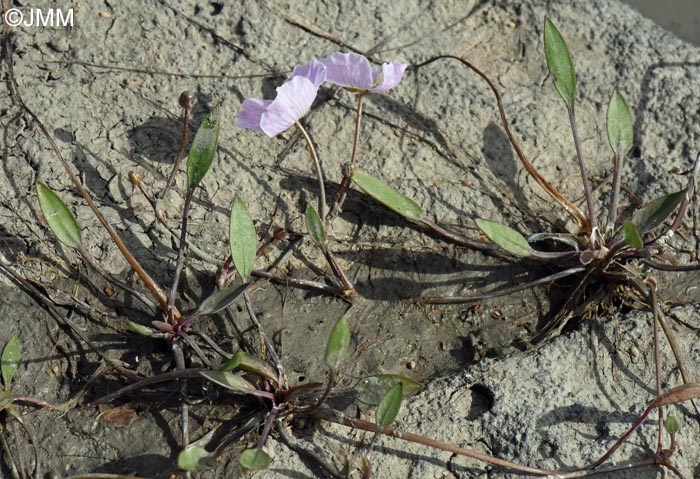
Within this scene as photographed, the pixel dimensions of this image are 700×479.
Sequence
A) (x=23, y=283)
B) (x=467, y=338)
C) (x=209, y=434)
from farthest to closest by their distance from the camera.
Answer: (x=467, y=338), (x=23, y=283), (x=209, y=434)

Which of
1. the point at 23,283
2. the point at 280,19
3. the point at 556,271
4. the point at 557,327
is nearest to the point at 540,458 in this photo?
the point at 557,327

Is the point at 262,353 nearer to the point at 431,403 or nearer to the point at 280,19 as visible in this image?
the point at 431,403

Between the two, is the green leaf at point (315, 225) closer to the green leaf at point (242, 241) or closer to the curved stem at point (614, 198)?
the green leaf at point (242, 241)

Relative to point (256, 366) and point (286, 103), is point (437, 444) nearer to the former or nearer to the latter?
point (256, 366)

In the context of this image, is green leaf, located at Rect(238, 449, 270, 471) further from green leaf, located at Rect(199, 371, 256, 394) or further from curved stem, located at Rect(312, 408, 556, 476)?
curved stem, located at Rect(312, 408, 556, 476)

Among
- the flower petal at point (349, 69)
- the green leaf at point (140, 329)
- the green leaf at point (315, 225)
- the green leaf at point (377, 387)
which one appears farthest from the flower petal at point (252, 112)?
the green leaf at point (377, 387)

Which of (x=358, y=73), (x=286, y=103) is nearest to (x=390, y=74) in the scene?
(x=358, y=73)
